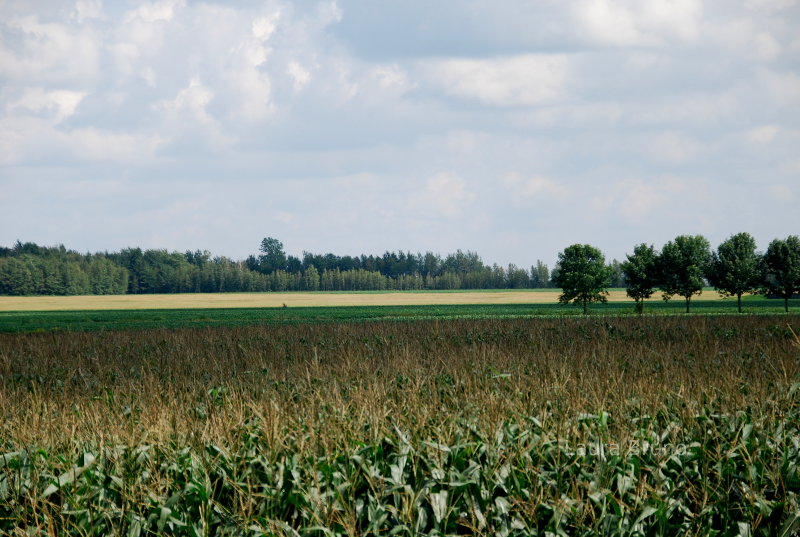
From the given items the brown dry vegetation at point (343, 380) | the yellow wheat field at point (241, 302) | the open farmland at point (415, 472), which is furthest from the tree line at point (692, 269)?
the open farmland at point (415, 472)

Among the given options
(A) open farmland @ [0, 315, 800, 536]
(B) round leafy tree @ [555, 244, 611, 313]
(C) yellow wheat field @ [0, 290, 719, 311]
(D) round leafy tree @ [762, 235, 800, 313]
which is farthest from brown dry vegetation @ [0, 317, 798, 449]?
(C) yellow wheat field @ [0, 290, 719, 311]

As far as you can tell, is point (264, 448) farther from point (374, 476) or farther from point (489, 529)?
point (489, 529)

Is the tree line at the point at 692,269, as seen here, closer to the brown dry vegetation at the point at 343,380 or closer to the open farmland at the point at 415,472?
the brown dry vegetation at the point at 343,380

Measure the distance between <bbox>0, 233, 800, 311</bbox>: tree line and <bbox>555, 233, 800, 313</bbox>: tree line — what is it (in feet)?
0.33

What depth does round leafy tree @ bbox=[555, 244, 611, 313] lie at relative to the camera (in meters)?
75.9

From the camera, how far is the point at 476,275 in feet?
636

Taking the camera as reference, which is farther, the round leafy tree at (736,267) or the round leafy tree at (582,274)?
the round leafy tree at (582,274)

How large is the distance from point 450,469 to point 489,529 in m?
0.70

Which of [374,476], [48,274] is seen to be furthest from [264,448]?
[48,274]

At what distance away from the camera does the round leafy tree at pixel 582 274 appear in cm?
7588

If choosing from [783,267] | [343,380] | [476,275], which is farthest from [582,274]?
[476,275]

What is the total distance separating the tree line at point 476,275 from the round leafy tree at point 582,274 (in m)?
0.11

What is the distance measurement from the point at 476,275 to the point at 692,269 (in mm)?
119372

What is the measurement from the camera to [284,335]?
1098 inches
